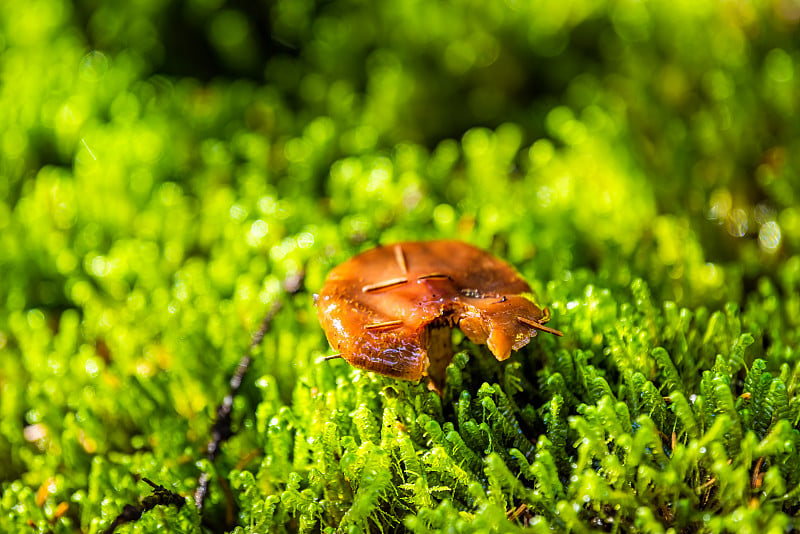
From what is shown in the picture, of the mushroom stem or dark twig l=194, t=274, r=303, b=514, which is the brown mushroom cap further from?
dark twig l=194, t=274, r=303, b=514

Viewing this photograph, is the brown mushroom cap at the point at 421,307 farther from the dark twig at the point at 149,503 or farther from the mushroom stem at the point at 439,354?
the dark twig at the point at 149,503

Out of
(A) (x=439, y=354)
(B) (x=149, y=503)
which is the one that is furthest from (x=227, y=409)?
(A) (x=439, y=354)

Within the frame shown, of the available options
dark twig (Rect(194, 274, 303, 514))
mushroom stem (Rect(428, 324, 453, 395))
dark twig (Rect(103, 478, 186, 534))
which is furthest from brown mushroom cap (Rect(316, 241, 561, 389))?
dark twig (Rect(103, 478, 186, 534))

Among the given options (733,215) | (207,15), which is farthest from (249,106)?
(733,215)

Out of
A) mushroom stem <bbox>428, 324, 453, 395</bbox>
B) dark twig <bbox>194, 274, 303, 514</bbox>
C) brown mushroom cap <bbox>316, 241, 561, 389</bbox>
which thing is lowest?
dark twig <bbox>194, 274, 303, 514</bbox>

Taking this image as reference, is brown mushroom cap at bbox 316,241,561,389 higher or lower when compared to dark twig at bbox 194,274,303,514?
higher

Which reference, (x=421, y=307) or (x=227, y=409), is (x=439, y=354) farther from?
(x=227, y=409)
